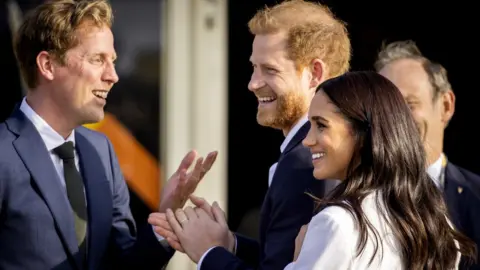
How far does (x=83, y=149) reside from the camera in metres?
3.12

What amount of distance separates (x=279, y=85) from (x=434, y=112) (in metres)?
1.06

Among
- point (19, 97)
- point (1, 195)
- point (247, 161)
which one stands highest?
point (1, 195)

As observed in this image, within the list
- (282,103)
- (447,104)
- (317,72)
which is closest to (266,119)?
(282,103)

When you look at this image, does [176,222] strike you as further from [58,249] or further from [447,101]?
[447,101]

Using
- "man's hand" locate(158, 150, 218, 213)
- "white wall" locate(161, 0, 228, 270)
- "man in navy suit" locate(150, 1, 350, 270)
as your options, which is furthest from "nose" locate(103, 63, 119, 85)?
"white wall" locate(161, 0, 228, 270)

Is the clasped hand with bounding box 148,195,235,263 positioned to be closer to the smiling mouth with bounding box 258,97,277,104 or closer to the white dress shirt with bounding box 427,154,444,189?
the smiling mouth with bounding box 258,97,277,104

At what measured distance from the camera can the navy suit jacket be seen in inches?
110

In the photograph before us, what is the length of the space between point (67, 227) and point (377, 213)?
107 cm

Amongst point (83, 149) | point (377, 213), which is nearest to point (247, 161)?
point (83, 149)

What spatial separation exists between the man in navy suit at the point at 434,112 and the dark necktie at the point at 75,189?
4.32 feet

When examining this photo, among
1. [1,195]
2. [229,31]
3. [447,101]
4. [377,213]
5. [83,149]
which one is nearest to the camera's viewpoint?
[377,213]

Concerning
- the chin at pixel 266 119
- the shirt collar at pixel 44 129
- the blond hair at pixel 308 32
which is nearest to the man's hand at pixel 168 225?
the chin at pixel 266 119

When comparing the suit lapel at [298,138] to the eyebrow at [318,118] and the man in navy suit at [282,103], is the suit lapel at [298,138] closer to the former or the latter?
the man in navy suit at [282,103]

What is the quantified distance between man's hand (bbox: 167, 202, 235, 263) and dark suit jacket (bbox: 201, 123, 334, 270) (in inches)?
2.3
